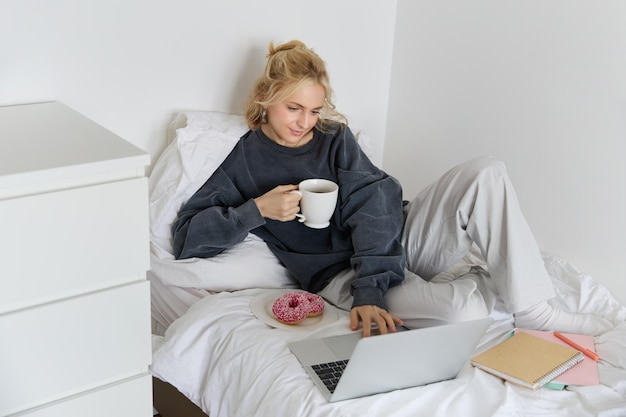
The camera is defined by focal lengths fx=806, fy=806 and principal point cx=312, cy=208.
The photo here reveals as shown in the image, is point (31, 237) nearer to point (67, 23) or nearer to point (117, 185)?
point (117, 185)

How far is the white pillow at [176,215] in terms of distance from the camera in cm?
178

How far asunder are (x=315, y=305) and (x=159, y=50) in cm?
70

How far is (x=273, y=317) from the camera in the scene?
1675 millimetres

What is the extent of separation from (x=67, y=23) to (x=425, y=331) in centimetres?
98

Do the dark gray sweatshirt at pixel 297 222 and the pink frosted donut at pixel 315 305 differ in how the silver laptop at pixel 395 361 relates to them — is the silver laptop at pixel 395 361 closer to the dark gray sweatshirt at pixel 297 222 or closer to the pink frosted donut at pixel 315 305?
the pink frosted donut at pixel 315 305

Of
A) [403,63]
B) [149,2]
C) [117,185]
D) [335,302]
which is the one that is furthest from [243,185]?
[403,63]

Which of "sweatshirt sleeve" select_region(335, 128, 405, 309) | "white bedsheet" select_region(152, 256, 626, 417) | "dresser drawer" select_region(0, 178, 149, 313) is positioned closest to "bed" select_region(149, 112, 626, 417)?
"white bedsheet" select_region(152, 256, 626, 417)

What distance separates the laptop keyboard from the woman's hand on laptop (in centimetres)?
12

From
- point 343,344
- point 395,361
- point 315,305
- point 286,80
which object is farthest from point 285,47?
point 395,361

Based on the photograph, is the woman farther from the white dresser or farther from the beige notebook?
the white dresser

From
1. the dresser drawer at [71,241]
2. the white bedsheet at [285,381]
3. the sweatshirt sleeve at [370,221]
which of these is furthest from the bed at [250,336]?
the dresser drawer at [71,241]

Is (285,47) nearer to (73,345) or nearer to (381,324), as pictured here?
(381,324)

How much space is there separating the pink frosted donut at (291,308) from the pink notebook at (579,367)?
47 cm

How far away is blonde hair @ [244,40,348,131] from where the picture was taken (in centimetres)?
180
